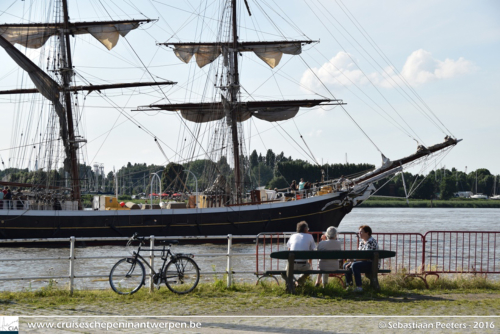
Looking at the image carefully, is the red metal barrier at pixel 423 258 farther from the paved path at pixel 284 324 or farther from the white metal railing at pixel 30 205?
the white metal railing at pixel 30 205

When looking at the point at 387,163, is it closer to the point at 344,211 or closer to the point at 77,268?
the point at 344,211

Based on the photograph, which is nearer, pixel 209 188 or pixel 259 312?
pixel 259 312

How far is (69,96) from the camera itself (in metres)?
39.2

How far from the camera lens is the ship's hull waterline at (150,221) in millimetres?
36375

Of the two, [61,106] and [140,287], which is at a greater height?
[61,106]

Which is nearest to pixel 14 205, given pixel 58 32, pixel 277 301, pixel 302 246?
pixel 58 32

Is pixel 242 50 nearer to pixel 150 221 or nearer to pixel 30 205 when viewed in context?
pixel 150 221

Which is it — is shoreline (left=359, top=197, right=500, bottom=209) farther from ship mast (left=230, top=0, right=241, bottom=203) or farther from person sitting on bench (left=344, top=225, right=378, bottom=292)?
person sitting on bench (left=344, top=225, right=378, bottom=292)

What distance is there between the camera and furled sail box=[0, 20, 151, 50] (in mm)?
39938

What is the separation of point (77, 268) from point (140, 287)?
1211cm

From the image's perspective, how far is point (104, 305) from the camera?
9.74 meters

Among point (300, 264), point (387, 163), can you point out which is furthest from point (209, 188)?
point (300, 264)

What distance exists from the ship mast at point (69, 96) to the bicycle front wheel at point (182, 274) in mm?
28634

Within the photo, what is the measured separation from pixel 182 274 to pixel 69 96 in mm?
30483
